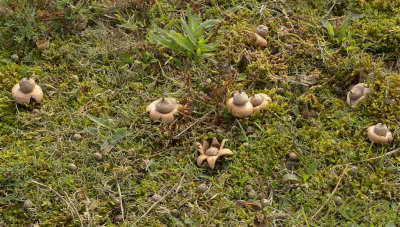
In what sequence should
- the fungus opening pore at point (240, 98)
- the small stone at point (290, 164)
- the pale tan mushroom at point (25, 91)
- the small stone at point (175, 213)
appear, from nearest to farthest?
the small stone at point (175, 213) < the small stone at point (290, 164) < the fungus opening pore at point (240, 98) < the pale tan mushroom at point (25, 91)

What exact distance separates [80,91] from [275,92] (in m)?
1.74

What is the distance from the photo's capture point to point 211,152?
345 cm

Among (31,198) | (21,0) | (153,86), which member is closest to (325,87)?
(153,86)

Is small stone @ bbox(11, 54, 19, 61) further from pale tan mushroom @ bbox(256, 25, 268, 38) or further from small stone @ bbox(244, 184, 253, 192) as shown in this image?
small stone @ bbox(244, 184, 253, 192)

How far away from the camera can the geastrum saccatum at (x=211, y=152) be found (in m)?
3.40

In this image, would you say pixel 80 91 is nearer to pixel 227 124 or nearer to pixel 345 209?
pixel 227 124

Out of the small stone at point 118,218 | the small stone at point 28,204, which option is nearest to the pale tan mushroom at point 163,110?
the small stone at point 118,218

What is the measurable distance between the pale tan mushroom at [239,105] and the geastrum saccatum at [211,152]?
0.26 meters

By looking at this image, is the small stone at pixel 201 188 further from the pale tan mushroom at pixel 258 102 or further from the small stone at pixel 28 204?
the small stone at pixel 28 204

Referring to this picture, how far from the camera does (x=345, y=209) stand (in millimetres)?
3127

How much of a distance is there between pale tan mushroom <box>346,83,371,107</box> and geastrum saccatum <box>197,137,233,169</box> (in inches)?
45.5

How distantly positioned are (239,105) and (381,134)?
1099 mm

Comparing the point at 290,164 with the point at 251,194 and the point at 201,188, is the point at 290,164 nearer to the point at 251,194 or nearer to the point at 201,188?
the point at 251,194

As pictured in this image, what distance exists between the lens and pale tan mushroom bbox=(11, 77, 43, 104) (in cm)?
379
